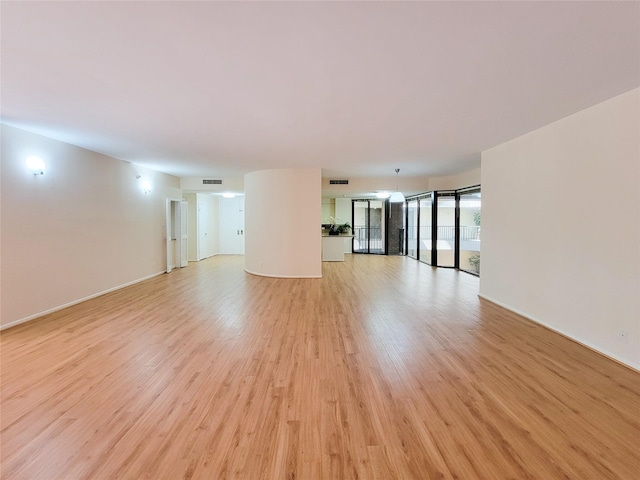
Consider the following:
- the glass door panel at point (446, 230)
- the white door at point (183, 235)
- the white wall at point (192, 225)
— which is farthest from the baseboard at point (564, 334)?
the white wall at point (192, 225)

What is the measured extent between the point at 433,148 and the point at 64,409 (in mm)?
5965

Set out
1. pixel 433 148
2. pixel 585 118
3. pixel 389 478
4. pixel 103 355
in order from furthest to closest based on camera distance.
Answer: pixel 433 148
pixel 585 118
pixel 103 355
pixel 389 478

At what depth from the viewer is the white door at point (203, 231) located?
1110cm

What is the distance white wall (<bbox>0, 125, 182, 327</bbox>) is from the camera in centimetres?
424

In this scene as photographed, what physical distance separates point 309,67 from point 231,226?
430 inches

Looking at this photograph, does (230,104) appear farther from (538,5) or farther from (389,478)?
(389,478)

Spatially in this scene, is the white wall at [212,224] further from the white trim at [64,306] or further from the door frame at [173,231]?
the white trim at [64,306]

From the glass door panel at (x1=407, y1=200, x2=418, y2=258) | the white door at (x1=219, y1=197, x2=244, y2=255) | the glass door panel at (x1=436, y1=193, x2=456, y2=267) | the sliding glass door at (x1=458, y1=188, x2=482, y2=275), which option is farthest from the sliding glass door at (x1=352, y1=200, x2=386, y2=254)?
the white door at (x1=219, y1=197, x2=244, y2=255)

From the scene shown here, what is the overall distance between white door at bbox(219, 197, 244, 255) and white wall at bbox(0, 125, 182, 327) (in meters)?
5.00

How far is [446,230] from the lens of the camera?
9719 millimetres

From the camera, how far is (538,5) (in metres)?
1.86

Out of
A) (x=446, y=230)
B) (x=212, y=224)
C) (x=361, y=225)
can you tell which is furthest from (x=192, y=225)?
(x=446, y=230)

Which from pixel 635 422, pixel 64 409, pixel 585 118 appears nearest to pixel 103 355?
pixel 64 409

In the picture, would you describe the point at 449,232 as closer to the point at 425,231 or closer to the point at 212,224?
the point at 425,231
